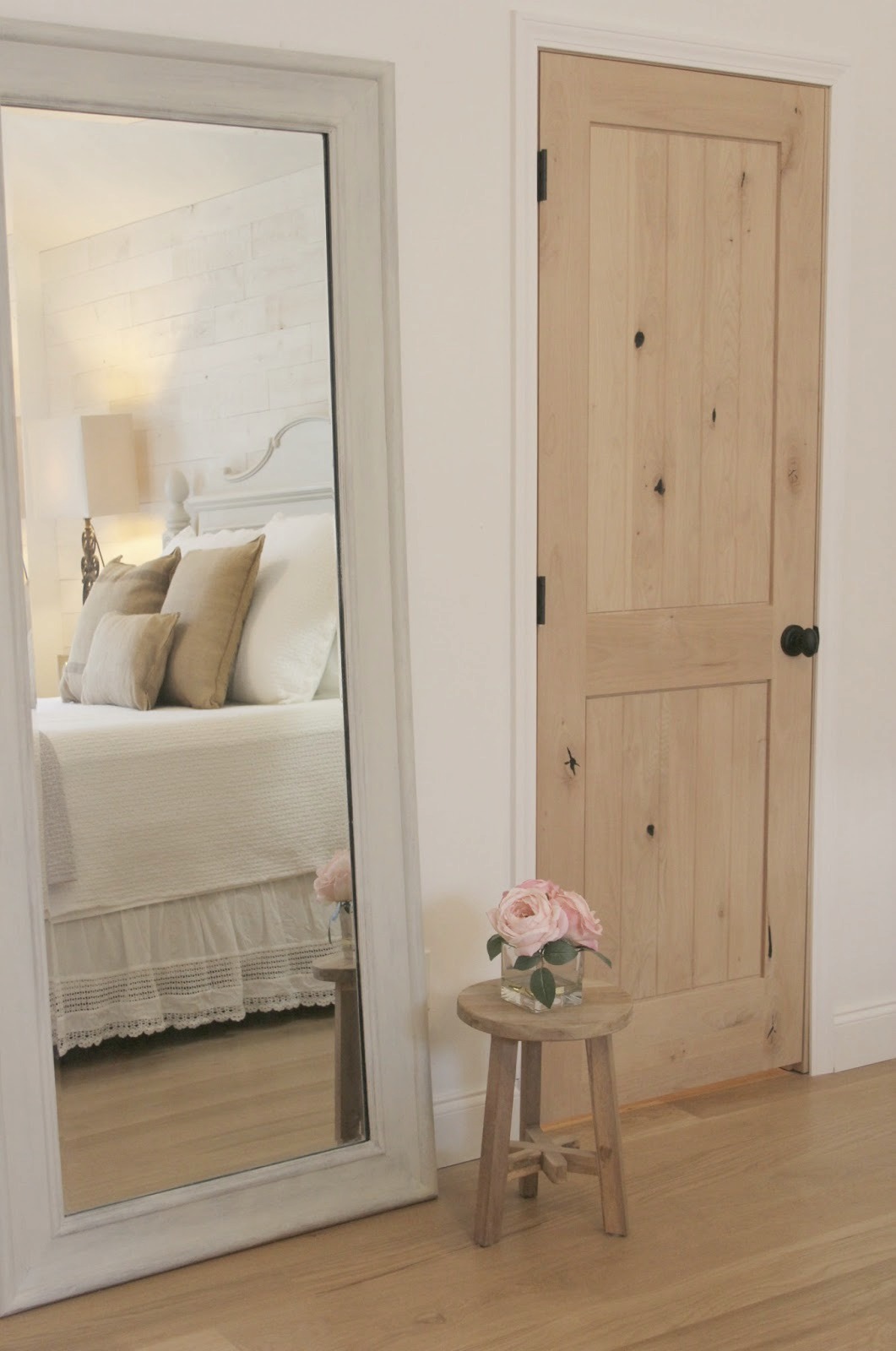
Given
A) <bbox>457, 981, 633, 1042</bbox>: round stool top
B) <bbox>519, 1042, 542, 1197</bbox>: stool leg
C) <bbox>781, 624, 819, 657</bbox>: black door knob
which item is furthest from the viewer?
<bbox>781, 624, 819, 657</bbox>: black door knob

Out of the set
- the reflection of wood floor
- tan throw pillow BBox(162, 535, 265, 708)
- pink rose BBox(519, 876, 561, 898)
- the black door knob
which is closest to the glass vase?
the reflection of wood floor

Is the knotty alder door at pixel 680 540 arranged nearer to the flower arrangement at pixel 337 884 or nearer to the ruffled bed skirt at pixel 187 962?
the flower arrangement at pixel 337 884

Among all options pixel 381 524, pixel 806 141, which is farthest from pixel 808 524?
pixel 381 524

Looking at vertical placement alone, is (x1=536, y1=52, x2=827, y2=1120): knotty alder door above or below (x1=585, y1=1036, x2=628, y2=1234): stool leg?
above

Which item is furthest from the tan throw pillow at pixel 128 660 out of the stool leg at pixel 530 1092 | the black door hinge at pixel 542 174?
the black door hinge at pixel 542 174

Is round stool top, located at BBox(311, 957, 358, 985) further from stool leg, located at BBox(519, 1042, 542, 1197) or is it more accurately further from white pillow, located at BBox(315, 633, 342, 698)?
white pillow, located at BBox(315, 633, 342, 698)

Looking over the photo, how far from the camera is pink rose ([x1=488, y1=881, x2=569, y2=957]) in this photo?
2.38 metres

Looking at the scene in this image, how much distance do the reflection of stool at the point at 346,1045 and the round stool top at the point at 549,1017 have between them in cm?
20

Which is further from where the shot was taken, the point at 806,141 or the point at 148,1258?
the point at 806,141

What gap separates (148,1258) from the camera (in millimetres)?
2311

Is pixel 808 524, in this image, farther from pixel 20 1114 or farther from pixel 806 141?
pixel 20 1114

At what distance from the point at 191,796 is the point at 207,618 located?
1.03 feet

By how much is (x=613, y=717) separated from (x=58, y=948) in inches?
47.7

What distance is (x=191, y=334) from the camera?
2.35m
